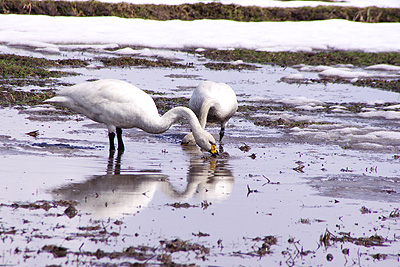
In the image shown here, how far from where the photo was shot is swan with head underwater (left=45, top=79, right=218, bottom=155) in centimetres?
930

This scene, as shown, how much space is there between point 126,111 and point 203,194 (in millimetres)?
2707

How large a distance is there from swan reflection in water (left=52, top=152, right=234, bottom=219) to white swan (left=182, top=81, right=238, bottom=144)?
7.87 ft

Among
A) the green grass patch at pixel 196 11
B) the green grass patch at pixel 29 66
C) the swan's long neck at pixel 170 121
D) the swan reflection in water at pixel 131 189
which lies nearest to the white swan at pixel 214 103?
the swan's long neck at pixel 170 121

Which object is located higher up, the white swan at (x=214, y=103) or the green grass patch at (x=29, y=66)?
the white swan at (x=214, y=103)

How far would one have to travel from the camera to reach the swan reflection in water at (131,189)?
621 cm

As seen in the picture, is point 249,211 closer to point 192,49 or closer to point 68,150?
point 68,150

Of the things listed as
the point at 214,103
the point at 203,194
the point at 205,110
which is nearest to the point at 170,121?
the point at 205,110

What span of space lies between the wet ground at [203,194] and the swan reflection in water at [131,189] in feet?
0.07

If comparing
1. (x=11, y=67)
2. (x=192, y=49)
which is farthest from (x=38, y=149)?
(x=192, y=49)

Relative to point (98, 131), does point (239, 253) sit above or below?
above

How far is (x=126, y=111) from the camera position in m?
9.34

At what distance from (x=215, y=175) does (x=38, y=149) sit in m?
2.76

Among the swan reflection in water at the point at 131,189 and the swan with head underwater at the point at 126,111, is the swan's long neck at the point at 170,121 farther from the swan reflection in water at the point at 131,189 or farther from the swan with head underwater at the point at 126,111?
the swan reflection in water at the point at 131,189

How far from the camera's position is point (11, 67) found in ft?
57.6
